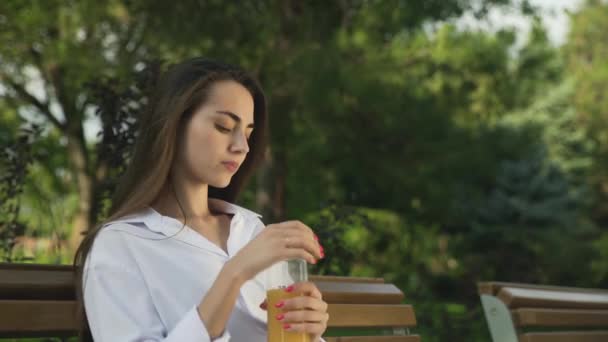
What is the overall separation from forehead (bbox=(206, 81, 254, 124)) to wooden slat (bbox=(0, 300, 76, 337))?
0.58 metres

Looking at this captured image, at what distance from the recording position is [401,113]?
11.3 meters

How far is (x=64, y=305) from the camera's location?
188cm

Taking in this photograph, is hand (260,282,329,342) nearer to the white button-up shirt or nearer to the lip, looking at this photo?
the white button-up shirt

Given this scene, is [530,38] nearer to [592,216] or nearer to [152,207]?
[152,207]

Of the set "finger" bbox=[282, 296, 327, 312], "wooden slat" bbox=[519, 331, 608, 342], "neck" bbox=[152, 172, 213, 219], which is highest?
"neck" bbox=[152, 172, 213, 219]

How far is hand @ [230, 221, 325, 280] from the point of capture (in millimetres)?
1482

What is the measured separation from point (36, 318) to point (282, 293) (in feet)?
2.06

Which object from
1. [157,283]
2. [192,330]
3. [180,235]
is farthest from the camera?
[180,235]

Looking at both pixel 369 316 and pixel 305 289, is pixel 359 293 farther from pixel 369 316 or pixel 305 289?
pixel 305 289

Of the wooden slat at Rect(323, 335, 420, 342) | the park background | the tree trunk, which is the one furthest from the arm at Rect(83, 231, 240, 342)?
the tree trunk

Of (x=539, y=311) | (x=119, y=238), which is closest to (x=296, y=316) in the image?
(x=119, y=238)

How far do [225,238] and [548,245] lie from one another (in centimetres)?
1475

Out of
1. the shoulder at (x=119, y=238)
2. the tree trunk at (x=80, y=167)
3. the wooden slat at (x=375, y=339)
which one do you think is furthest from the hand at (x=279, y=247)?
the tree trunk at (x=80, y=167)

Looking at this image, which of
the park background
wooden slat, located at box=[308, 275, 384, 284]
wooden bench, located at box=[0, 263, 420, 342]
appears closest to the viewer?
wooden bench, located at box=[0, 263, 420, 342]
